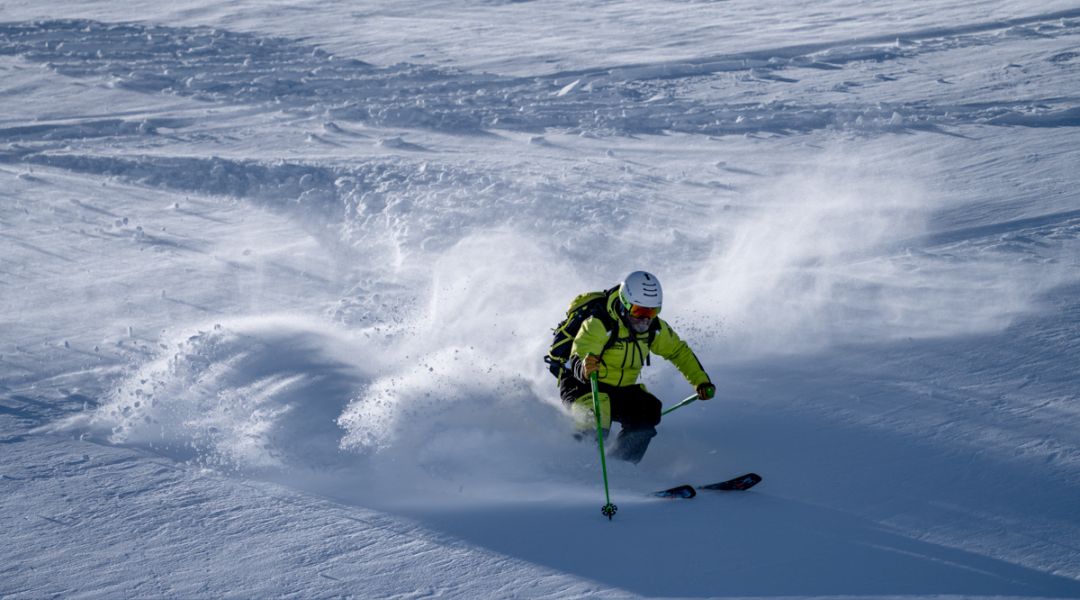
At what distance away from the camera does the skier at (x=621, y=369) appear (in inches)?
273

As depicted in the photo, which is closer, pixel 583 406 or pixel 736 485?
pixel 736 485

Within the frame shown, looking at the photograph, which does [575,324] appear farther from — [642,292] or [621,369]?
[642,292]

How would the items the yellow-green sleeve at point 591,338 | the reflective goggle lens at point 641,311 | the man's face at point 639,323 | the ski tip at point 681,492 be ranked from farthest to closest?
the yellow-green sleeve at point 591,338
the man's face at point 639,323
the reflective goggle lens at point 641,311
the ski tip at point 681,492

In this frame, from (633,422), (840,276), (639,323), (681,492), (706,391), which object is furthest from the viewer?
(840,276)

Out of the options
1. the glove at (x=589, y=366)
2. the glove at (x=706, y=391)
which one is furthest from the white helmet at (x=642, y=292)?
the glove at (x=706, y=391)

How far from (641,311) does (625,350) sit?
0.51 meters

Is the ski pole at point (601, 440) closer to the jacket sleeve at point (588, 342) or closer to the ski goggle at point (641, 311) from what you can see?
the jacket sleeve at point (588, 342)

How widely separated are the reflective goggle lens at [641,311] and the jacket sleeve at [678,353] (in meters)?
0.45

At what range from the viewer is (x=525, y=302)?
9984 millimetres

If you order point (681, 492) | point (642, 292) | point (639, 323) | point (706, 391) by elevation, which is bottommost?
point (681, 492)

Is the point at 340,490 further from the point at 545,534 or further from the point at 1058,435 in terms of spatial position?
the point at 1058,435

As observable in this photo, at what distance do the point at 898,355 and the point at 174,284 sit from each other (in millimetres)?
7709

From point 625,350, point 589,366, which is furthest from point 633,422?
point 589,366

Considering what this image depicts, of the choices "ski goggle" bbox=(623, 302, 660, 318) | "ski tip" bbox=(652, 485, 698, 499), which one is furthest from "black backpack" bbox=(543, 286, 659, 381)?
"ski tip" bbox=(652, 485, 698, 499)
